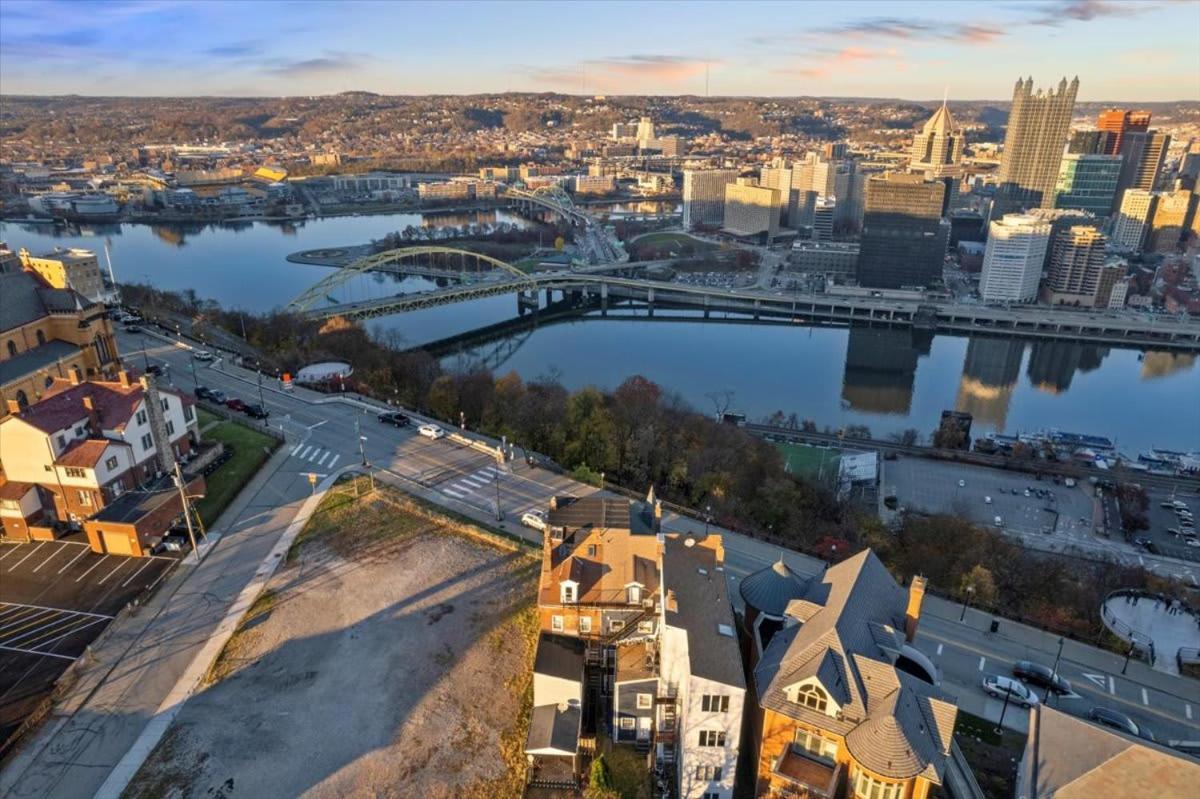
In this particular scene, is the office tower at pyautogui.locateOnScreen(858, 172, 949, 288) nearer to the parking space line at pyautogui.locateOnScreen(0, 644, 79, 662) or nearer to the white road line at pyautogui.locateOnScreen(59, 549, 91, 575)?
the white road line at pyautogui.locateOnScreen(59, 549, 91, 575)

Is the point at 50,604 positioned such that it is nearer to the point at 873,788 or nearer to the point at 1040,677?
the point at 873,788

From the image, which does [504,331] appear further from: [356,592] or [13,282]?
[356,592]

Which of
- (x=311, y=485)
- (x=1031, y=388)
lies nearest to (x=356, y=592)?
(x=311, y=485)

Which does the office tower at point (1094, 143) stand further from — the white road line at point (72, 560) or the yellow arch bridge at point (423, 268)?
the white road line at point (72, 560)

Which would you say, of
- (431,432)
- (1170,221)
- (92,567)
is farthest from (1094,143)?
(92,567)

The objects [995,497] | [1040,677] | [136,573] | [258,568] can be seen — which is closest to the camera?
[1040,677]
